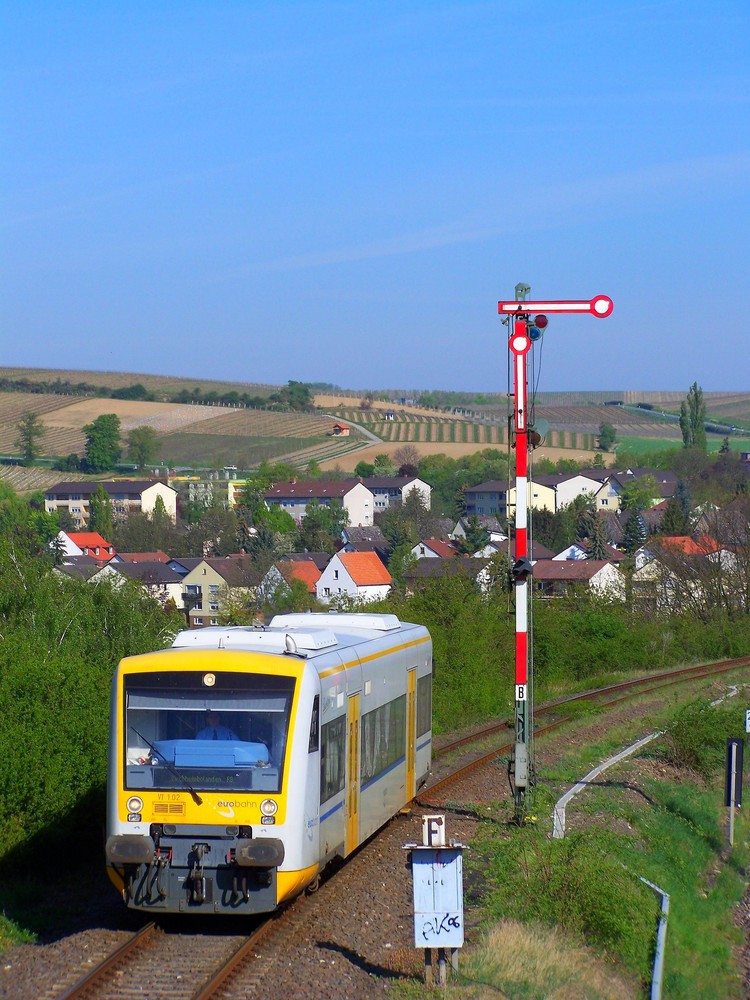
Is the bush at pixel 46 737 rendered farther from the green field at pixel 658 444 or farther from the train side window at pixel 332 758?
the green field at pixel 658 444

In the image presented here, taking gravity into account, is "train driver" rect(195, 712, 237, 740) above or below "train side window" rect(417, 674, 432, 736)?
above

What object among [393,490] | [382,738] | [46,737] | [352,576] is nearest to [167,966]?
[46,737]

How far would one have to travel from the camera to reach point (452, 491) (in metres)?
141

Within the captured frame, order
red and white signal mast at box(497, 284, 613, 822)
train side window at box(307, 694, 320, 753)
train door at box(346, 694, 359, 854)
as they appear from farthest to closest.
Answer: red and white signal mast at box(497, 284, 613, 822), train door at box(346, 694, 359, 854), train side window at box(307, 694, 320, 753)

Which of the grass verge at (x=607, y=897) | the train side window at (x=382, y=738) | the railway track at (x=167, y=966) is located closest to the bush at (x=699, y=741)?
the grass verge at (x=607, y=897)

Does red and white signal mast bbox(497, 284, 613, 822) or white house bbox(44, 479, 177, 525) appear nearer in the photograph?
red and white signal mast bbox(497, 284, 613, 822)

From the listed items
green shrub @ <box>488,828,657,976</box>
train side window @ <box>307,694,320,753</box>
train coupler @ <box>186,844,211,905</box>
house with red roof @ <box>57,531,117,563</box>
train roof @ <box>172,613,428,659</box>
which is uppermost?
train roof @ <box>172,613,428,659</box>

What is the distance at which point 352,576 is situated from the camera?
276ft

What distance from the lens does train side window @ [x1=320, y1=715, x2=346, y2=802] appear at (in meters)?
10.9

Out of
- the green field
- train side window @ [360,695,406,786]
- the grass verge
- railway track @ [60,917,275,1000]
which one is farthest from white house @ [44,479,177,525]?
railway track @ [60,917,275,1000]

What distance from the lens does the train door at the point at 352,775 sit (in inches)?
467

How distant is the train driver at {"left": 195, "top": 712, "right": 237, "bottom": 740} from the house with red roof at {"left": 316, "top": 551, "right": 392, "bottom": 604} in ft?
240

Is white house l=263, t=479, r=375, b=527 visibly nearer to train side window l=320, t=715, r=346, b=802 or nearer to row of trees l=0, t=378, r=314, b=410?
row of trees l=0, t=378, r=314, b=410

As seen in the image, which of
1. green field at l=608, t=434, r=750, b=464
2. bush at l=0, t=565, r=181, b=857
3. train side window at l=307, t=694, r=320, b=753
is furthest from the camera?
green field at l=608, t=434, r=750, b=464
